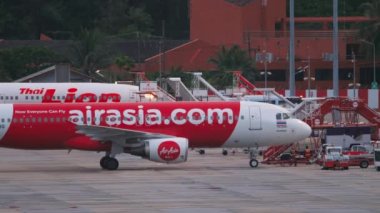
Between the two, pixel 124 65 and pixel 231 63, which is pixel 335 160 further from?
pixel 124 65

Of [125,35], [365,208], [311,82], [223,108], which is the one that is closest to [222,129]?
[223,108]

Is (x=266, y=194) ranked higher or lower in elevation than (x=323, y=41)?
lower

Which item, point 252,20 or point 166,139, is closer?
point 166,139

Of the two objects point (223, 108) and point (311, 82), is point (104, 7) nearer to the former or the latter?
point (311, 82)

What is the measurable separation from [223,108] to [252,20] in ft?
205

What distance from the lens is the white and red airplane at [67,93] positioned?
70000 mm

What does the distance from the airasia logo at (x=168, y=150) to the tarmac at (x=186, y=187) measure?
0.57 metres

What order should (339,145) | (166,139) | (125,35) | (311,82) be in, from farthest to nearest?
(125,35) → (311,82) → (339,145) → (166,139)

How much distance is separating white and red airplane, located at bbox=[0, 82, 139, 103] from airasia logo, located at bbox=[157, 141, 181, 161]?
816 inches

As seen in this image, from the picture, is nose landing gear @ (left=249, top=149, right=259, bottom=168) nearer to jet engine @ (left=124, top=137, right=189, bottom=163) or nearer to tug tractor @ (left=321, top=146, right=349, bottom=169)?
tug tractor @ (left=321, top=146, right=349, bottom=169)

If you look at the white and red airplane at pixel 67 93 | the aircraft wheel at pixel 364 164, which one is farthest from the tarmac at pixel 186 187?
the white and red airplane at pixel 67 93

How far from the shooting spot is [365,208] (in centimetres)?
3634

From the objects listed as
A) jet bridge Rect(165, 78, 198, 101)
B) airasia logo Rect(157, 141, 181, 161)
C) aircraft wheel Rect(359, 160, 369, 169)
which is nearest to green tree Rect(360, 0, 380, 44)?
jet bridge Rect(165, 78, 198, 101)

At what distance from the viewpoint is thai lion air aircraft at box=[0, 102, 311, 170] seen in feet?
162
